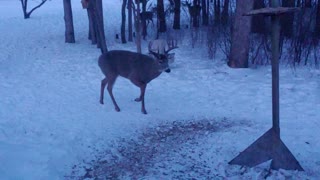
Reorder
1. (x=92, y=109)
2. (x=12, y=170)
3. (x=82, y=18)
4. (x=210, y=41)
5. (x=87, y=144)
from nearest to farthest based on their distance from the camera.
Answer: (x=12, y=170) → (x=87, y=144) → (x=92, y=109) → (x=210, y=41) → (x=82, y=18)

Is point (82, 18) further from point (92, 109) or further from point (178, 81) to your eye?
point (92, 109)

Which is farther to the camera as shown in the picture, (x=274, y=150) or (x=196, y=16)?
(x=196, y=16)

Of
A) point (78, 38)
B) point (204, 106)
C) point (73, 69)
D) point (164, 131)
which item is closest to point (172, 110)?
point (204, 106)

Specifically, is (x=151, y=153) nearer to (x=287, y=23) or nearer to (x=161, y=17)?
(x=287, y=23)

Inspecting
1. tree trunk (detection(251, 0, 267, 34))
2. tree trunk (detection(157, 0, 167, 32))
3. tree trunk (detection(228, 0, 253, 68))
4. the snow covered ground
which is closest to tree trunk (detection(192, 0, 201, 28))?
tree trunk (detection(157, 0, 167, 32))

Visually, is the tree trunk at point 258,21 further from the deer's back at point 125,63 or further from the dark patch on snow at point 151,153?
the dark patch on snow at point 151,153

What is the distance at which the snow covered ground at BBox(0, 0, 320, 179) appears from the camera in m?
5.66

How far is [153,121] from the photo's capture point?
7840 millimetres

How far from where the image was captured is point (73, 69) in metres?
12.4

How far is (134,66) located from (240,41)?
4297mm

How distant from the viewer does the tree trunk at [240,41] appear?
11867mm

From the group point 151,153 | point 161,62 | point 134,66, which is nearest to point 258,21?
point 161,62

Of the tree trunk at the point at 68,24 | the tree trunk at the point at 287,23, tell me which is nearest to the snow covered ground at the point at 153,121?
the tree trunk at the point at 287,23

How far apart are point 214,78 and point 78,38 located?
9445mm
